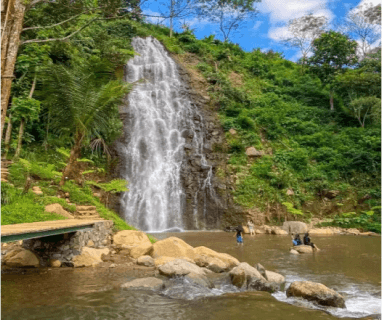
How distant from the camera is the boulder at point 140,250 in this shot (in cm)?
843

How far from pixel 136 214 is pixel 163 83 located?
12302mm

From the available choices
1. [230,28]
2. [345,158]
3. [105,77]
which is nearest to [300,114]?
[345,158]

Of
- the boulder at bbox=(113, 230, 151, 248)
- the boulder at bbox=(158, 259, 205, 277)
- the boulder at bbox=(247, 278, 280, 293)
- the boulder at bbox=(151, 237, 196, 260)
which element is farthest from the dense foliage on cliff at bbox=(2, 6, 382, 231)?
the boulder at bbox=(247, 278, 280, 293)

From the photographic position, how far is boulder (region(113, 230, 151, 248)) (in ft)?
29.9

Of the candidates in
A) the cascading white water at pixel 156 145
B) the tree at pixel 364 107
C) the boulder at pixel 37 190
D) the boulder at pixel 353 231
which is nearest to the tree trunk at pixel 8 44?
the boulder at pixel 37 190

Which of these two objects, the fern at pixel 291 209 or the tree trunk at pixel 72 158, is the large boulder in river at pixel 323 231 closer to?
the fern at pixel 291 209

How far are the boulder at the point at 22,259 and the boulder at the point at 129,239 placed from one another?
228cm

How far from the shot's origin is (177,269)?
273 inches

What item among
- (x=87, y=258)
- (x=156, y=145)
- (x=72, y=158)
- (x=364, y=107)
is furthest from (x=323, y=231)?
(x=364, y=107)

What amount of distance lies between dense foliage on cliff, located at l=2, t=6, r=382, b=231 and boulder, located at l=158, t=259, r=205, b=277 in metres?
5.26

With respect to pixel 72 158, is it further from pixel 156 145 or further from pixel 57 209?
pixel 156 145

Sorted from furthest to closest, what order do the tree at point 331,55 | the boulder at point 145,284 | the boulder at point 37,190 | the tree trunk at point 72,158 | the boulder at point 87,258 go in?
the tree at point 331,55
the tree trunk at point 72,158
the boulder at point 37,190
the boulder at point 87,258
the boulder at point 145,284

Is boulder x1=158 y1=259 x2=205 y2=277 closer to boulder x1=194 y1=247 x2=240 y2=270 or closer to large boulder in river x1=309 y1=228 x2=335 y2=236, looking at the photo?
boulder x1=194 y1=247 x2=240 y2=270

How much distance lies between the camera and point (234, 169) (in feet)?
65.2
